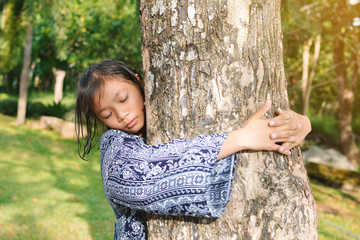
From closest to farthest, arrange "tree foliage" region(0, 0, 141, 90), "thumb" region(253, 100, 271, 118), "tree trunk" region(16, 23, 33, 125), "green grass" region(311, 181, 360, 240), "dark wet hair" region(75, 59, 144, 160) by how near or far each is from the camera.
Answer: "thumb" region(253, 100, 271, 118)
"dark wet hair" region(75, 59, 144, 160)
"green grass" region(311, 181, 360, 240)
"tree foliage" region(0, 0, 141, 90)
"tree trunk" region(16, 23, 33, 125)

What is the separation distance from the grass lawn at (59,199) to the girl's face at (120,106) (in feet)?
12.2

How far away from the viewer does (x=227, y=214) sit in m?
1.59

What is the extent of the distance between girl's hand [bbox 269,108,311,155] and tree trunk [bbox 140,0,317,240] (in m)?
0.06

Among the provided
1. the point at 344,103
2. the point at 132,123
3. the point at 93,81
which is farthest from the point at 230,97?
the point at 344,103

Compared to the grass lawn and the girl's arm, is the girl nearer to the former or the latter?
the girl's arm

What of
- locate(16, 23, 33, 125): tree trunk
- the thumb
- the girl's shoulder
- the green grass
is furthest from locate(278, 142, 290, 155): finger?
locate(16, 23, 33, 125): tree trunk

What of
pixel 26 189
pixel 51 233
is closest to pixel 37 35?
pixel 26 189

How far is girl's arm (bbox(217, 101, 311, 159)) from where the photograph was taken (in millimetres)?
1561

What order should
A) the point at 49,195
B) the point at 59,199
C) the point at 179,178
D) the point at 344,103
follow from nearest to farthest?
the point at 179,178
the point at 59,199
the point at 49,195
the point at 344,103

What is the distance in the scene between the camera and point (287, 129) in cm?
162

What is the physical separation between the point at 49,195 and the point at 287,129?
607 centimetres

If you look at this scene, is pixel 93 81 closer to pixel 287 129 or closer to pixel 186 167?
pixel 186 167

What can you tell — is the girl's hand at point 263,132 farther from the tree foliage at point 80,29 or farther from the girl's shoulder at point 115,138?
the tree foliage at point 80,29

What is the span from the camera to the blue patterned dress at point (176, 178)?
1.50 m
